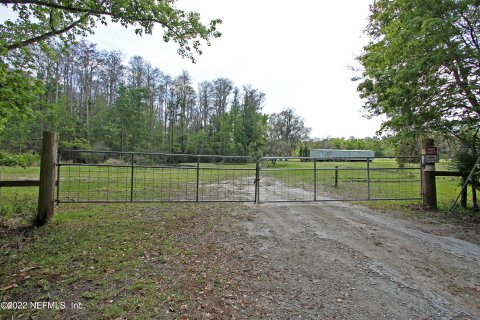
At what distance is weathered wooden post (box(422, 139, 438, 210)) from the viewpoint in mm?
6477

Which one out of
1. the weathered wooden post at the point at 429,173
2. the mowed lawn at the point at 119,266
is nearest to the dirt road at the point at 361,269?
the mowed lawn at the point at 119,266

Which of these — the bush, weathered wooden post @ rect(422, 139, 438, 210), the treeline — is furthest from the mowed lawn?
the treeline

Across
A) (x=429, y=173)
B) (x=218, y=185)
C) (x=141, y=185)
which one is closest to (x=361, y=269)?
(x=429, y=173)

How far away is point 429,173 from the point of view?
6.50m

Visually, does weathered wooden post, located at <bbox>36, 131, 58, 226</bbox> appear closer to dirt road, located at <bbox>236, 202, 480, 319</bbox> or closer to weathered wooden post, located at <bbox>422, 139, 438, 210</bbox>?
dirt road, located at <bbox>236, 202, 480, 319</bbox>

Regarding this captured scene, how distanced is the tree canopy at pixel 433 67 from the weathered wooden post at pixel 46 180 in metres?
7.89

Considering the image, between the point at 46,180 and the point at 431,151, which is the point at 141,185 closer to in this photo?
the point at 46,180

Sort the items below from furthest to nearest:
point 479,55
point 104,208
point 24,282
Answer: point 104,208
point 479,55
point 24,282

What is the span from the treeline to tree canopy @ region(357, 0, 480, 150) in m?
29.3

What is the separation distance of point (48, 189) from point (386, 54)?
852 centimetres

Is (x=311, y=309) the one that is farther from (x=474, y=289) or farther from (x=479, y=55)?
(x=479, y=55)

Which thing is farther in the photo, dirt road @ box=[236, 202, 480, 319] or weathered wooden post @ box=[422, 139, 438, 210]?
weathered wooden post @ box=[422, 139, 438, 210]

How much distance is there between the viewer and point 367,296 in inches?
100

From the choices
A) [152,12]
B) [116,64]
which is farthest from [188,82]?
[152,12]
